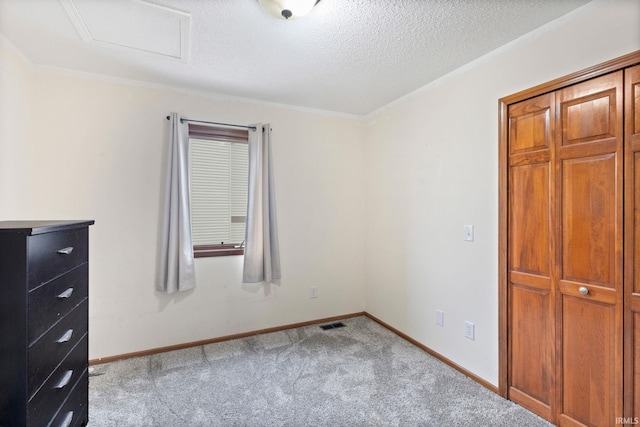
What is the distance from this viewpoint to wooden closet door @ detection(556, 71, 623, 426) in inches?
60.7

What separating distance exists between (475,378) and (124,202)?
3.12 meters

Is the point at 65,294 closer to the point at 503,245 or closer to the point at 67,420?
the point at 67,420

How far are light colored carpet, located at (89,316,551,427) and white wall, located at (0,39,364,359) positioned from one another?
35 centimetres

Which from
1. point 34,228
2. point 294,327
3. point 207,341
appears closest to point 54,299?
point 34,228

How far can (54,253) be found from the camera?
4.34 ft

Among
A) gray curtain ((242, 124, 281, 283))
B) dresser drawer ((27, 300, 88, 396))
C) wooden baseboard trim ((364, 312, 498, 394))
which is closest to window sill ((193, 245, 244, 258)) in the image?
gray curtain ((242, 124, 281, 283))

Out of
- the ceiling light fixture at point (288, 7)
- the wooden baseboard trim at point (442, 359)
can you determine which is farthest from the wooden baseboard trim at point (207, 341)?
the ceiling light fixture at point (288, 7)

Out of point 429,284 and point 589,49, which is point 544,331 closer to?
point 429,284

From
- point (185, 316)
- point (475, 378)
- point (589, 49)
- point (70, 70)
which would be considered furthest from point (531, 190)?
point (70, 70)

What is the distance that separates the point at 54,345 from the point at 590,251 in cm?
266

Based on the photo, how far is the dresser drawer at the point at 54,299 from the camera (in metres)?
1.18

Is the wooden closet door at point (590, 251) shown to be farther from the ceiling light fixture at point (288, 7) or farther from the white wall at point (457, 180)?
the ceiling light fixture at point (288, 7)

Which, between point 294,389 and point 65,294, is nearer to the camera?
point 65,294

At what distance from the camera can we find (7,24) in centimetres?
181
